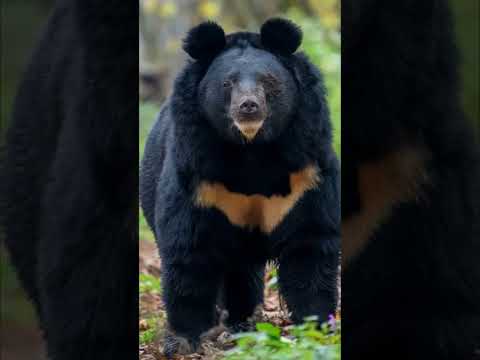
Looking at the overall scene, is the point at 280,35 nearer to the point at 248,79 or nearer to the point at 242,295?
the point at 248,79

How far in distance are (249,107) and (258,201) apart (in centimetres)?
49

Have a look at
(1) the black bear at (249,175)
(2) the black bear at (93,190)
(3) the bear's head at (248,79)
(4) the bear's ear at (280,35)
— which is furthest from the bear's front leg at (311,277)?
(4) the bear's ear at (280,35)

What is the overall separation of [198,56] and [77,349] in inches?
58.7

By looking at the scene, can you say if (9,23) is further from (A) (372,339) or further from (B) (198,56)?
(A) (372,339)

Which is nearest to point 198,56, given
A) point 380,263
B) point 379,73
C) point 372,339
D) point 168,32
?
point 168,32

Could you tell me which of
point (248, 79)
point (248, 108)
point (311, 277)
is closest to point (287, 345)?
point (311, 277)

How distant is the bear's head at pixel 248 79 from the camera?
3.99 meters

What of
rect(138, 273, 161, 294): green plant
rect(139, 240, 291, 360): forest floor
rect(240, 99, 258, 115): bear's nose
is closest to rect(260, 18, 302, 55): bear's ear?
rect(240, 99, 258, 115): bear's nose

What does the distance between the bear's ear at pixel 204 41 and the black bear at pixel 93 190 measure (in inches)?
10.7

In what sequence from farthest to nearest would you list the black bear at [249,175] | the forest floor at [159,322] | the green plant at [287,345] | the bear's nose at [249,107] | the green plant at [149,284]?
the green plant at [149,284] → the forest floor at [159,322] → the black bear at [249,175] → the bear's nose at [249,107] → the green plant at [287,345]

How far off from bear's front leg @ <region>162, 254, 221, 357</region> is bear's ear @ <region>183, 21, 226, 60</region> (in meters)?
0.97

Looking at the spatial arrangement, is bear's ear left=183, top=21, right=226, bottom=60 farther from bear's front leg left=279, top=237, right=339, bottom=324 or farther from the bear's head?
bear's front leg left=279, top=237, right=339, bottom=324

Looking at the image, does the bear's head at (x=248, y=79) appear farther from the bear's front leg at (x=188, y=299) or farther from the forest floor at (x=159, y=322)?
the forest floor at (x=159, y=322)

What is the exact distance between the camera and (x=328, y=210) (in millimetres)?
4066
